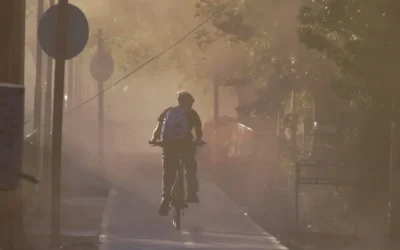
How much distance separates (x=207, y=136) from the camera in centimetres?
3788

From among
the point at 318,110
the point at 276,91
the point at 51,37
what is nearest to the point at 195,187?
the point at 51,37

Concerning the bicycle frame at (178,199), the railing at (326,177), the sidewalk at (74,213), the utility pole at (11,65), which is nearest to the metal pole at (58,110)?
the sidewalk at (74,213)

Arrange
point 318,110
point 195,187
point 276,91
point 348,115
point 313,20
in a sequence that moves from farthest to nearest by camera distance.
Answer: point 276,91, point 318,110, point 348,115, point 195,187, point 313,20

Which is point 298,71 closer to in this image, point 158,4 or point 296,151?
point 296,151

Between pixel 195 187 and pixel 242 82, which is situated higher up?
pixel 242 82

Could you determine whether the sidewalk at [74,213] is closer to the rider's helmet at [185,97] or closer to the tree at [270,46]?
the rider's helmet at [185,97]

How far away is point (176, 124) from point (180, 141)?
0.78 feet

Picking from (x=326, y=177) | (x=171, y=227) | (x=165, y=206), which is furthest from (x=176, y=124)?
(x=326, y=177)

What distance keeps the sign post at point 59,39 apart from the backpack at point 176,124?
2.92m

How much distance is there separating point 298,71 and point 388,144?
8096 millimetres

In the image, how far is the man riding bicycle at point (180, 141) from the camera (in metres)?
16.4

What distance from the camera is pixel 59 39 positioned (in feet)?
44.8

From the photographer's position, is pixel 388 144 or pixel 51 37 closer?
pixel 51 37

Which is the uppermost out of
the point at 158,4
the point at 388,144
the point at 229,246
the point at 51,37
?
the point at 158,4
